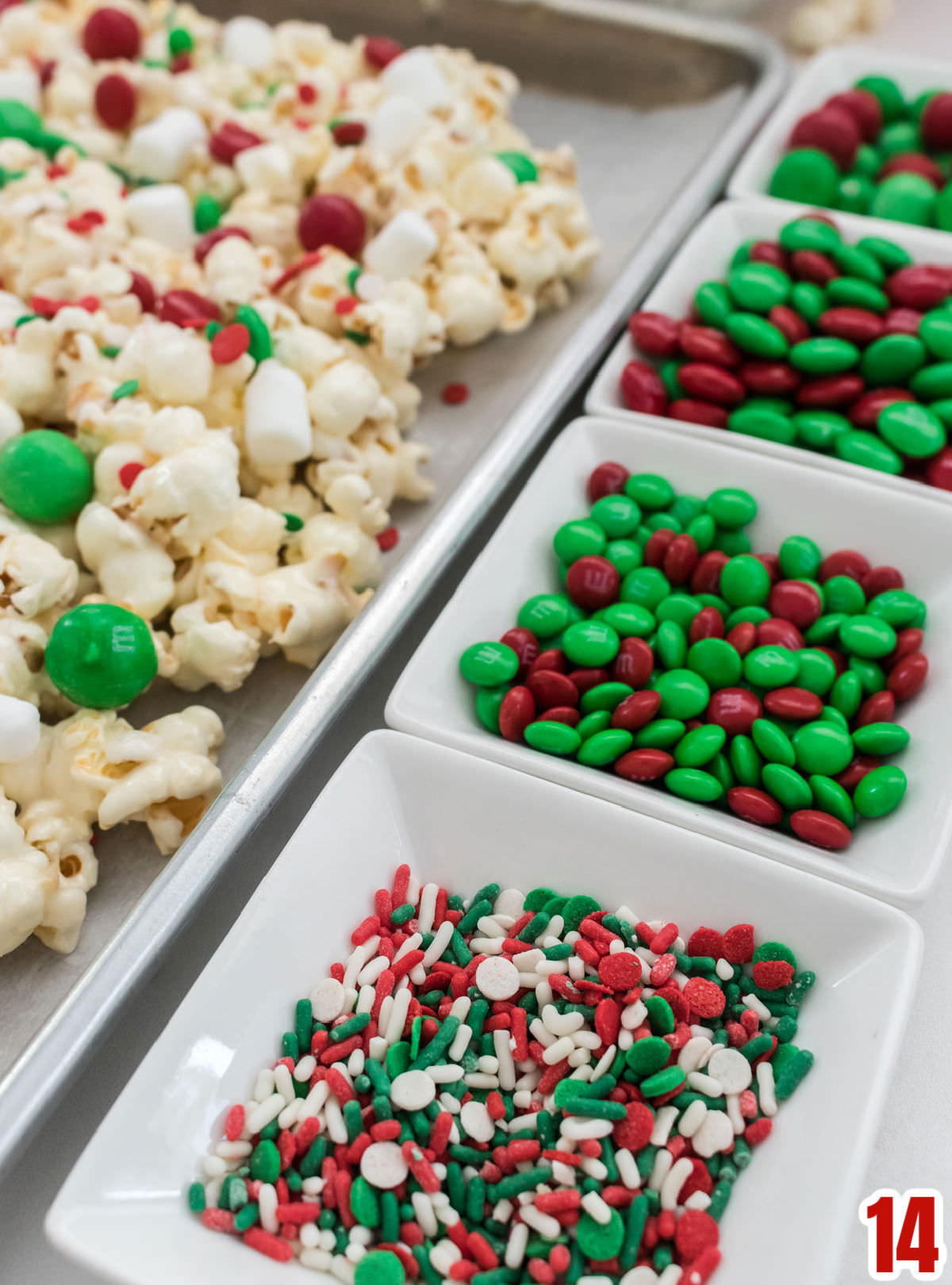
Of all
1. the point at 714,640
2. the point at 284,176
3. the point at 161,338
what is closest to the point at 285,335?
the point at 161,338

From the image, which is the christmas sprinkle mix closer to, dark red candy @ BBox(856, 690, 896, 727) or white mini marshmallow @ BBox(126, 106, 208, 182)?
dark red candy @ BBox(856, 690, 896, 727)

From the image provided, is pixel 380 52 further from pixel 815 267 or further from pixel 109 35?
pixel 815 267

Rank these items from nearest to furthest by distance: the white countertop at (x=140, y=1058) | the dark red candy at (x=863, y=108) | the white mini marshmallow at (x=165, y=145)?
the white countertop at (x=140, y=1058) < the white mini marshmallow at (x=165, y=145) < the dark red candy at (x=863, y=108)

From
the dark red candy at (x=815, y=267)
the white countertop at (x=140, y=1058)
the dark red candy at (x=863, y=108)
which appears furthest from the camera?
the dark red candy at (x=863, y=108)

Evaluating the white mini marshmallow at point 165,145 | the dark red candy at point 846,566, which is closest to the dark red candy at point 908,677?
the dark red candy at point 846,566

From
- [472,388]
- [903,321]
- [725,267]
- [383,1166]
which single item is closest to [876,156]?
[725,267]

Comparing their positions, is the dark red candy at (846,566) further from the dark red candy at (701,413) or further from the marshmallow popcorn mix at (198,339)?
the marshmallow popcorn mix at (198,339)
